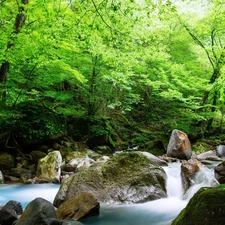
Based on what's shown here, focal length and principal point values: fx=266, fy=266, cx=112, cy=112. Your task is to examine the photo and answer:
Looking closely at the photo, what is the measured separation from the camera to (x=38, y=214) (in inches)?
182

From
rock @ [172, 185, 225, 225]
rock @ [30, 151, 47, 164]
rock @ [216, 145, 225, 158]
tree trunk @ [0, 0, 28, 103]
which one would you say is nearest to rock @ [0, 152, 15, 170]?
rock @ [30, 151, 47, 164]

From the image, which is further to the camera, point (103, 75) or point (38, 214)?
point (103, 75)

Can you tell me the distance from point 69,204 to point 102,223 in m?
0.83

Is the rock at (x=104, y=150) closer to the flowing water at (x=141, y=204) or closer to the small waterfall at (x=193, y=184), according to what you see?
the flowing water at (x=141, y=204)

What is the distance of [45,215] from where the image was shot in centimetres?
468

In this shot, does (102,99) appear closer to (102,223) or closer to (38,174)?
(38,174)

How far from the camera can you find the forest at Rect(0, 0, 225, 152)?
791 centimetres

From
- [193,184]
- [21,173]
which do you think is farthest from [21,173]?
[193,184]

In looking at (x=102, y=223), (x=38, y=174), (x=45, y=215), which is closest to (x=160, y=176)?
(x=102, y=223)

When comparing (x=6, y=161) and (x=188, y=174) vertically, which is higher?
(x=188, y=174)

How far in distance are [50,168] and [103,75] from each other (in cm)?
525

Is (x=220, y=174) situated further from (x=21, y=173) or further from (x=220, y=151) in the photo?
(x=220, y=151)

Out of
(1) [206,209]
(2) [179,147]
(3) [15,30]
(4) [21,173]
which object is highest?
(3) [15,30]

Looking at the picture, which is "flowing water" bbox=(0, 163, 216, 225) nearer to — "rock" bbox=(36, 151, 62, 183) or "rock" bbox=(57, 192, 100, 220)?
"rock" bbox=(57, 192, 100, 220)
